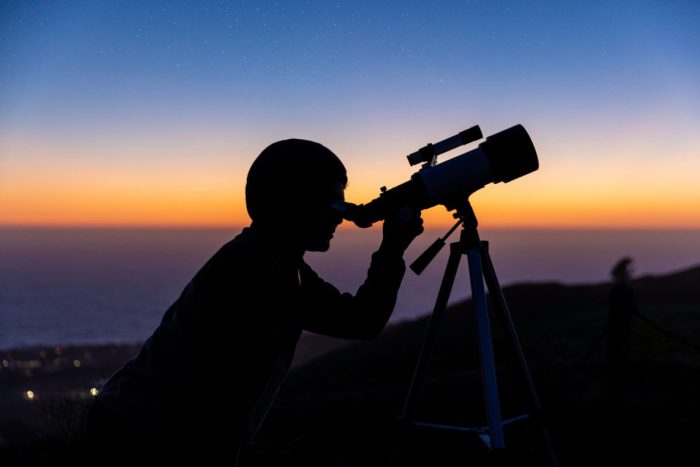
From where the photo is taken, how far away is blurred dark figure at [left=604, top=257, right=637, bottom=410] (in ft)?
24.5

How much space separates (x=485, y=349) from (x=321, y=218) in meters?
1.31

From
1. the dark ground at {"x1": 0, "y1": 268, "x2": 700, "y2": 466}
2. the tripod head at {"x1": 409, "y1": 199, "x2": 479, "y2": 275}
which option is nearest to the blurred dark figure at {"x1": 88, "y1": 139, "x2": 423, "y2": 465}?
the dark ground at {"x1": 0, "y1": 268, "x2": 700, "y2": 466}

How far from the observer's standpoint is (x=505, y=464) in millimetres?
3090

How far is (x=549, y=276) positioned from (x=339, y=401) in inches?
7753

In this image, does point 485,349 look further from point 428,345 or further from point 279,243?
Result: point 279,243

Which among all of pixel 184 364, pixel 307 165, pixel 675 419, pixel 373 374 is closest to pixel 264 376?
pixel 184 364

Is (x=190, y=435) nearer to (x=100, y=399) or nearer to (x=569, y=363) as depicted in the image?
(x=100, y=399)

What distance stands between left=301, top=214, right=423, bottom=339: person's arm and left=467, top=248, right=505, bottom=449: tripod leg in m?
0.78

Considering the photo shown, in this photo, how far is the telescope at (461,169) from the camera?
293 cm

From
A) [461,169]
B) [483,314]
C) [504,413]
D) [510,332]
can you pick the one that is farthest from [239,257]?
[504,413]

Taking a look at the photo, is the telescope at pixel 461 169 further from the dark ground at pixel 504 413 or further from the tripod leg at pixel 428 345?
the dark ground at pixel 504 413

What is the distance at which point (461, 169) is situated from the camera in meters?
3.08

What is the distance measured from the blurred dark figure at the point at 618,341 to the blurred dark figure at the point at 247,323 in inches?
231

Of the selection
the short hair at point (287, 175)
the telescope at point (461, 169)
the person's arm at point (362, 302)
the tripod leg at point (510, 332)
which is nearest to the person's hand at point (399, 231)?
the person's arm at point (362, 302)
